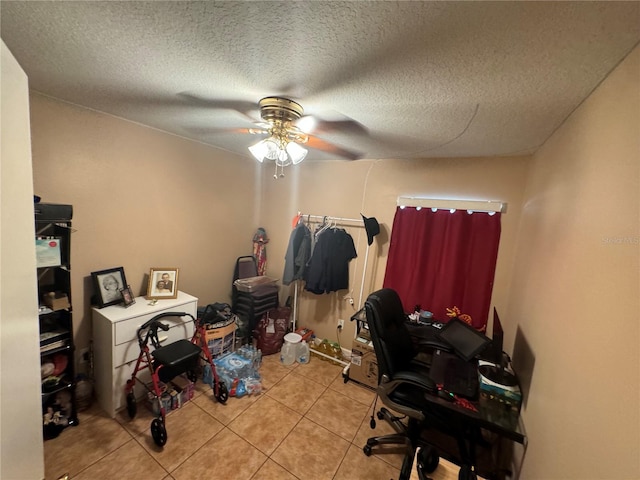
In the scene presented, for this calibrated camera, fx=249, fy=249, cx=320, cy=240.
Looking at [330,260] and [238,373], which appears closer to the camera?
[238,373]

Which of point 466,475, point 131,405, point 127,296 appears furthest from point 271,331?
point 466,475

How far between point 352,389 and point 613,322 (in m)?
2.28

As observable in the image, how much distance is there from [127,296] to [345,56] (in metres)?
2.45

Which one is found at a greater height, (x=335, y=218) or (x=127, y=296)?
(x=335, y=218)

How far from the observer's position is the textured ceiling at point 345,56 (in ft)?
2.59

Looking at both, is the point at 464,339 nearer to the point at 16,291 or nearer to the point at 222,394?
the point at 222,394

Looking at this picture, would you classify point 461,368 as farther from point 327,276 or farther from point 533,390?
point 327,276

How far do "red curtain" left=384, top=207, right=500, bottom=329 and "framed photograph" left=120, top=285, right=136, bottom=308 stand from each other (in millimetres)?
2438

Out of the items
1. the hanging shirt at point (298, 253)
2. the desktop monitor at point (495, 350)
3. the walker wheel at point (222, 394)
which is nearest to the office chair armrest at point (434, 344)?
the desktop monitor at point (495, 350)

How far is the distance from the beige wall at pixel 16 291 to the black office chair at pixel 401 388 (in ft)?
5.00

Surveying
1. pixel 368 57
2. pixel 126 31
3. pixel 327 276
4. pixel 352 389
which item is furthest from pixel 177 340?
pixel 368 57

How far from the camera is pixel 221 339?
2.68 m

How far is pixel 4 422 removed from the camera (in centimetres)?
65

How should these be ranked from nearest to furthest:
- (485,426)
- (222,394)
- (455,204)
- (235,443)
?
1. (485,426)
2. (235,443)
3. (222,394)
4. (455,204)
